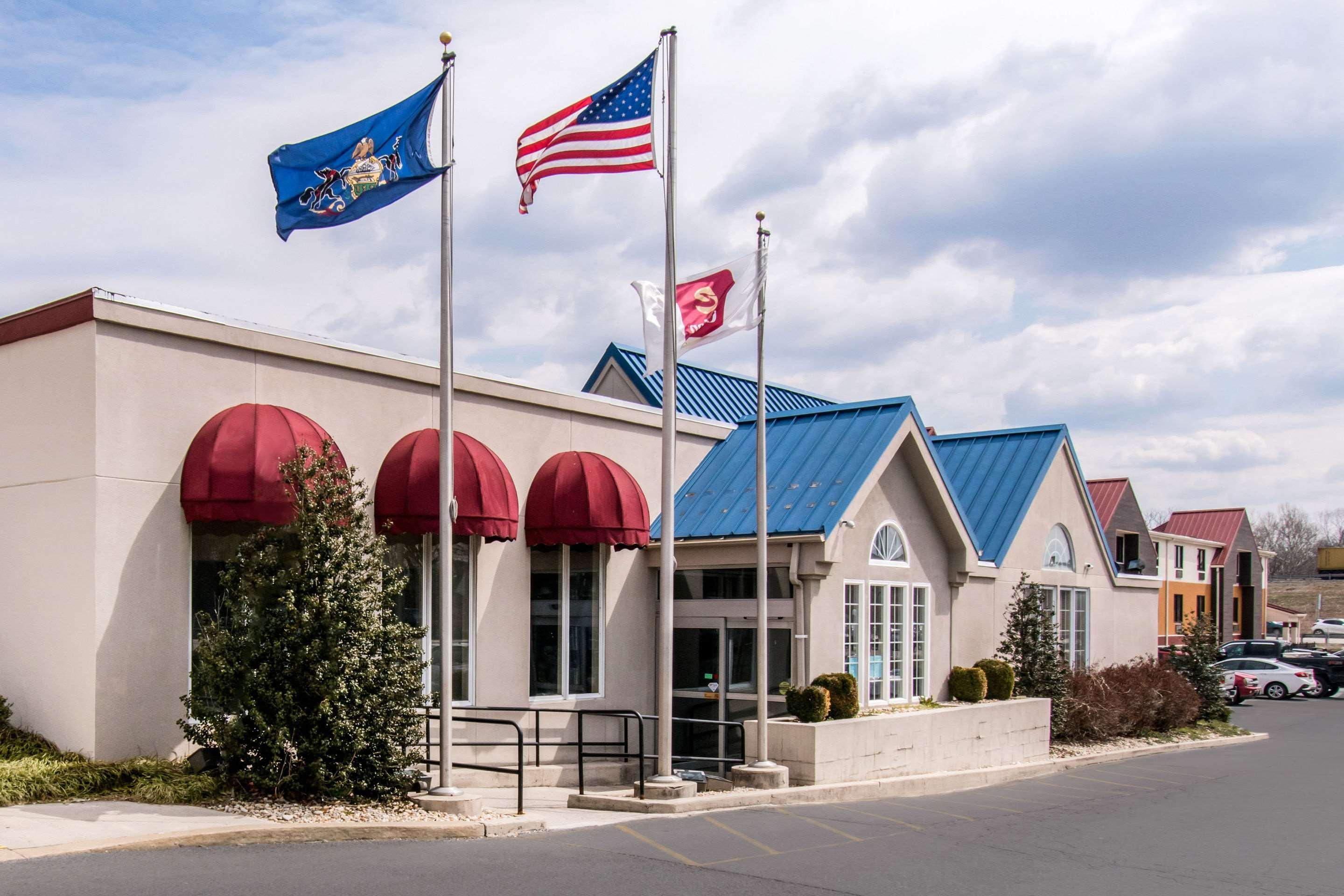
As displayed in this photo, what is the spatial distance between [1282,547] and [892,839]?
170901 millimetres

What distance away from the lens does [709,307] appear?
16.0 m

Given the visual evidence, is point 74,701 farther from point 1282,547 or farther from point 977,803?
point 1282,547

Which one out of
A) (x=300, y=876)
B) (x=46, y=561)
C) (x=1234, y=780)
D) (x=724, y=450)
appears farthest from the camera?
(x=724, y=450)

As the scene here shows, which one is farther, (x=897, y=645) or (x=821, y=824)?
(x=897, y=645)

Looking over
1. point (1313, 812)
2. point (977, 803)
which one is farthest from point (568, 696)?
point (1313, 812)

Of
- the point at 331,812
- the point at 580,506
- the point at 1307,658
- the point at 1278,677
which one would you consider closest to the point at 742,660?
the point at 580,506

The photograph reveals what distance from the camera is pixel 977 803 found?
1725 cm

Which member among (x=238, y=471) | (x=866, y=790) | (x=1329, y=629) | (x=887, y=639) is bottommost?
(x=1329, y=629)

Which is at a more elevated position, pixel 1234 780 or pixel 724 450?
pixel 724 450

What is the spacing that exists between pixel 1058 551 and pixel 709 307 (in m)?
16.2

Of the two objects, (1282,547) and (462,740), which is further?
(1282,547)

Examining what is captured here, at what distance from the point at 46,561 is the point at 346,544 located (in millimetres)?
3857

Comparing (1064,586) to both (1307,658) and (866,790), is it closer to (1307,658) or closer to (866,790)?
(866,790)

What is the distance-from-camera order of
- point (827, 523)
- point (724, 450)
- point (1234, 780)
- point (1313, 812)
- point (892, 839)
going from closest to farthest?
point (892, 839) < point (1313, 812) < point (827, 523) < point (1234, 780) < point (724, 450)
